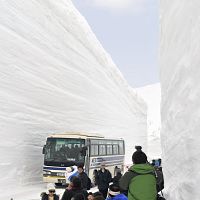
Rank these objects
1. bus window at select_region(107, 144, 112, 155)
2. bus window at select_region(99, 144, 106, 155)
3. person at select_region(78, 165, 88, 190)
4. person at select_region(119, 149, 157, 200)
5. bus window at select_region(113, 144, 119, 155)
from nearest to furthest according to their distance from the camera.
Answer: person at select_region(119, 149, 157, 200) < person at select_region(78, 165, 88, 190) < bus window at select_region(99, 144, 106, 155) < bus window at select_region(107, 144, 112, 155) < bus window at select_region(113, 144, 119, 155)

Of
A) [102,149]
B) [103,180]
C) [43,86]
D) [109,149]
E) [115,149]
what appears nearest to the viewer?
[103,180]

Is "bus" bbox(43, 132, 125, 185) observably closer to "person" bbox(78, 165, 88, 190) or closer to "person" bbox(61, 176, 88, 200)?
"person" bbox(78, 165, 88, 190)

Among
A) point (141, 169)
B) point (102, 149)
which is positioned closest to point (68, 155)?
point (102, 149)

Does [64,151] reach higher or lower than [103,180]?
higher

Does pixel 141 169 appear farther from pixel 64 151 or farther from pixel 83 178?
pixel 64 151

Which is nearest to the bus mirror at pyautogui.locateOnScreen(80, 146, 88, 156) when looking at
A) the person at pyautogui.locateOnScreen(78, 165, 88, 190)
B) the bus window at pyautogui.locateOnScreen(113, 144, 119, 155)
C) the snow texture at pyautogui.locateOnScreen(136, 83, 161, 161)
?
the bus window at pyautogui.locateOnScreen(113, 144, 119, 155)

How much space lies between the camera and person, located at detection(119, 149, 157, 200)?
15.5 feet

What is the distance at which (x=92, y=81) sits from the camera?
39531 mm

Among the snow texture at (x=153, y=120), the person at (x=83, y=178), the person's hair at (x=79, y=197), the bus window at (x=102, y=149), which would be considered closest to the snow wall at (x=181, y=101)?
the person's hair at (x=79, y=197)

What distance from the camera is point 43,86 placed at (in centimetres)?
2897

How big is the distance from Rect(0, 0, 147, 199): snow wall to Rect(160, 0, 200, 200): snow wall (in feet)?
51.3

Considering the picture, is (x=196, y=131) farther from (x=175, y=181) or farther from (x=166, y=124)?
(x=166, y=124)

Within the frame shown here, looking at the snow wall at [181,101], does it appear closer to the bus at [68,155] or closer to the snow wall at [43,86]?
the bus at [68,155]

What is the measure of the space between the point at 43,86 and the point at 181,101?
24.3 meters
